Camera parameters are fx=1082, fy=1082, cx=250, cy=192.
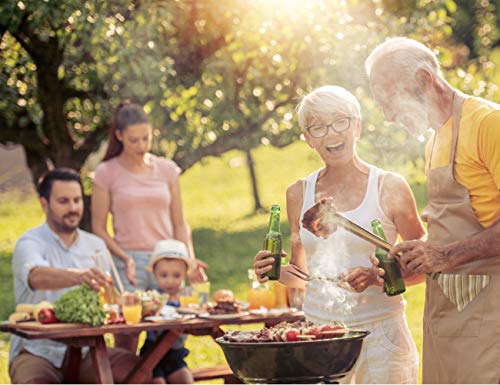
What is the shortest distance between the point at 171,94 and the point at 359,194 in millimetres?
4965

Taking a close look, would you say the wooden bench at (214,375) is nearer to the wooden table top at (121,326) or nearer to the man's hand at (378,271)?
the wooden table top at (121,326)

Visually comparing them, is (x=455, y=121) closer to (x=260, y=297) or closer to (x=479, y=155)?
(x=479, y=155)

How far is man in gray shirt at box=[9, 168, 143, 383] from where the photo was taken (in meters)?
5.40

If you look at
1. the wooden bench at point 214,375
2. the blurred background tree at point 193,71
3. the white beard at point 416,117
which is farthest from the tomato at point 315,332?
the blurred background tree at point 193,71

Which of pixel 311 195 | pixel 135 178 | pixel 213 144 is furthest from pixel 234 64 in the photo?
pixel 311 195

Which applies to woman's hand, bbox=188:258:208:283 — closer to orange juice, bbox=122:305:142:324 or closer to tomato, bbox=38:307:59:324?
orange juice, bbox=122:305:142:324

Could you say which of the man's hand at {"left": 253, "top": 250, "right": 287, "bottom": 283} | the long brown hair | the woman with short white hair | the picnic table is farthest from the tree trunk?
the man's hand at {"left": 253, "top": 250, "right": 287, "bottom": 283}

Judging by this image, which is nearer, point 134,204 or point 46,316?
point 46,316

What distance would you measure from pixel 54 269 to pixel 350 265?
2146mm

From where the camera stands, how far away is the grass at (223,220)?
11785 millimetres

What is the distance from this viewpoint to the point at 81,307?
5246 millimetres

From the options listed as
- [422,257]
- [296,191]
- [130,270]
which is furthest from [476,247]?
[130,270]

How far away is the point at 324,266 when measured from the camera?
3781mm

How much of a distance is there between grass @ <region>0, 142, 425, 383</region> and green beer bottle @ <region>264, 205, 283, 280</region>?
15.7ft
